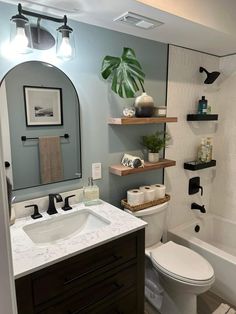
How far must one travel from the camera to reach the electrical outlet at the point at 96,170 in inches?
68.7

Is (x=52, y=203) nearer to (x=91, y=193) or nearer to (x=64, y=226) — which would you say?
(x=64, y=226)

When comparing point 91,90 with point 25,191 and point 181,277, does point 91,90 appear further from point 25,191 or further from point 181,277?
point 181,277

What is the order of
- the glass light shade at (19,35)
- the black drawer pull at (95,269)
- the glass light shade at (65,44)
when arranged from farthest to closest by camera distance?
the glass light shade at (65,44) < the glass light shade at (19,35) < the black drawer pull at (95,269)

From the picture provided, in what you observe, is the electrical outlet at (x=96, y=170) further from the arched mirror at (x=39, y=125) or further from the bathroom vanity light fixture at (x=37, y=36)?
the bathroom vanity light fixture at (x=37, y=36)

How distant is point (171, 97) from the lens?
2.13 metres

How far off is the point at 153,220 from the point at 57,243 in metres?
0.86

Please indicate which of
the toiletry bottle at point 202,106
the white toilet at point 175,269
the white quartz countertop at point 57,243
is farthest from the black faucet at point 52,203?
the toiletry bottle at point 202,106

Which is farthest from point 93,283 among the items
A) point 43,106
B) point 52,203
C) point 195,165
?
point 195,165

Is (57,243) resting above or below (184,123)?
below

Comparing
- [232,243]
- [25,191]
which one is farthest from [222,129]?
[25,191]

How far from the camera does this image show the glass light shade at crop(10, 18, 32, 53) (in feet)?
4.07

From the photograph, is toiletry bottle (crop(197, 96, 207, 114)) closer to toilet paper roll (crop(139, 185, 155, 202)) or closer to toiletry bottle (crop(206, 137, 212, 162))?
toiletry bottle (crop(206, 137, 212, 162))

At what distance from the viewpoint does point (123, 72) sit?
1648mm

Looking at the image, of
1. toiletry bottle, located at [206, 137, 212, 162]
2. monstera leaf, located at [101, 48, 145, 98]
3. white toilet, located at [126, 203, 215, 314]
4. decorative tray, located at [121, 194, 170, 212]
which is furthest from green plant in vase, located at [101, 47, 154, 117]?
toiletry bottle, located at [206, 137, 212, 162]
